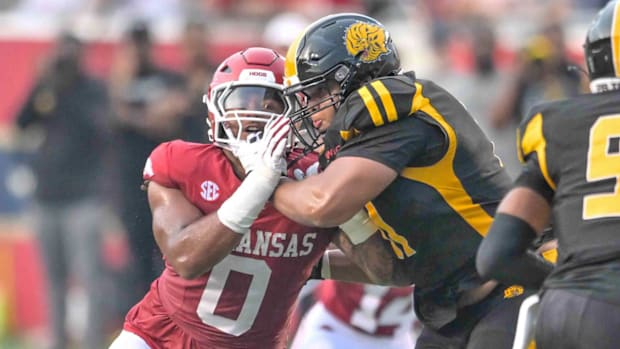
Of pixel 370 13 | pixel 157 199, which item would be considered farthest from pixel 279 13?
pixel 157 199

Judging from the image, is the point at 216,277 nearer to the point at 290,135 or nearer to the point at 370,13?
the point at 290,135

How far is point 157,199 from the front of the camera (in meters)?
4.40

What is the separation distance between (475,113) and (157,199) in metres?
4.96

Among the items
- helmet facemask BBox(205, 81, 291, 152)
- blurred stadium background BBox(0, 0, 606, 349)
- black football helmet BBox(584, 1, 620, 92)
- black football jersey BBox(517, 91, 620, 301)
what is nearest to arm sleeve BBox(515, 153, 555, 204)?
black football jersey BBox(517, 91, 620, 301)

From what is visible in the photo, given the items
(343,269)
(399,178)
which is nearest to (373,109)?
(399,178)

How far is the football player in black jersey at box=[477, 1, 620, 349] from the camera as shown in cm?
350

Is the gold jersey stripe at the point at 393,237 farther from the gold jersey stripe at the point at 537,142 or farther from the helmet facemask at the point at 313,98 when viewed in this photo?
the gold jersey stripe at the point at 537,142

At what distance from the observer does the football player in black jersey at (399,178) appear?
4.09 m

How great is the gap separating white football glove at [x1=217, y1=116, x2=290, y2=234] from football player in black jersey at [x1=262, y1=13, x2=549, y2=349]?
9 cm

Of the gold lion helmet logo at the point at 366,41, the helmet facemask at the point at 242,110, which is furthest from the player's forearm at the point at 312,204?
the gold lion helmet logo at the point at 366,41

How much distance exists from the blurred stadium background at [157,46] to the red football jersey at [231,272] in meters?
4.57

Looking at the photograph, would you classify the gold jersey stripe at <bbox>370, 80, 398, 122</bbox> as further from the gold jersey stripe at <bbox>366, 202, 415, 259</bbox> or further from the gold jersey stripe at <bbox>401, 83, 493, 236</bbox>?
the gold jersey stripe at <bbox>366, 202, 415, 259</bbox>

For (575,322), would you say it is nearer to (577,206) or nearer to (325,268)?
(577,206)

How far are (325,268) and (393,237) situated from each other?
1.74 ft
